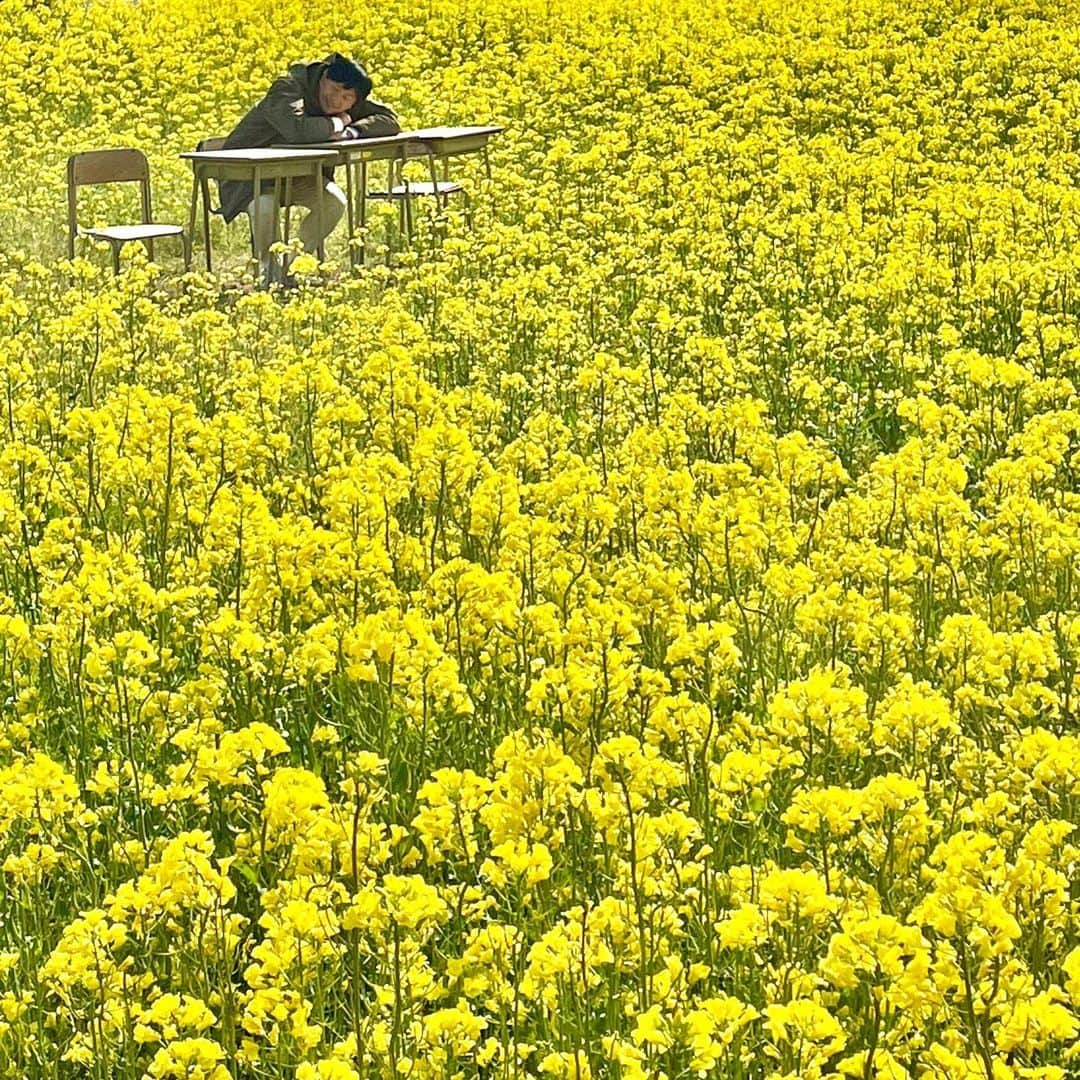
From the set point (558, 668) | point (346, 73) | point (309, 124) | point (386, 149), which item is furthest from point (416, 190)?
point (558, 668)

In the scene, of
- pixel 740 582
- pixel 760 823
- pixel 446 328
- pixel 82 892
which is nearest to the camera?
pixel 82 892

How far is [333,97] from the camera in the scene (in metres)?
10.6

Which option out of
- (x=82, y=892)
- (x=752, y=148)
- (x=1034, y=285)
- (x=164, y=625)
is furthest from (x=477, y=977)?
(x=752, y=148)

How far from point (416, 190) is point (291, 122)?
115 centimetres

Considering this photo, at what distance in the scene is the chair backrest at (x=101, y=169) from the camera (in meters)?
9.60

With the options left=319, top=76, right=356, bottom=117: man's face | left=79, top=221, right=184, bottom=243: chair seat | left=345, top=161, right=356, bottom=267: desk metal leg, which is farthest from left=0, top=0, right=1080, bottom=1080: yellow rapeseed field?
left=319, top=76, right=356, bottom=117: man's face

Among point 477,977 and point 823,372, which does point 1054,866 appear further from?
point 823,372

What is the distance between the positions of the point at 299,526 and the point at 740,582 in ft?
4.11

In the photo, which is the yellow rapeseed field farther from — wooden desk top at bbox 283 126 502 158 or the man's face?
the man's face

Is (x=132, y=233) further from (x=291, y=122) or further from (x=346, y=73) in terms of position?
(x=346, y=73)

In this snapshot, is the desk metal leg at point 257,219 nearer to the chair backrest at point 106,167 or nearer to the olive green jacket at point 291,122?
the olive green jacket at point 291,122

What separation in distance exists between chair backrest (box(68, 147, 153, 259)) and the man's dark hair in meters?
1.30

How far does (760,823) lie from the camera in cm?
397

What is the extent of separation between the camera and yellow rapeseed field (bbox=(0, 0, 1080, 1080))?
2883 millimetres
